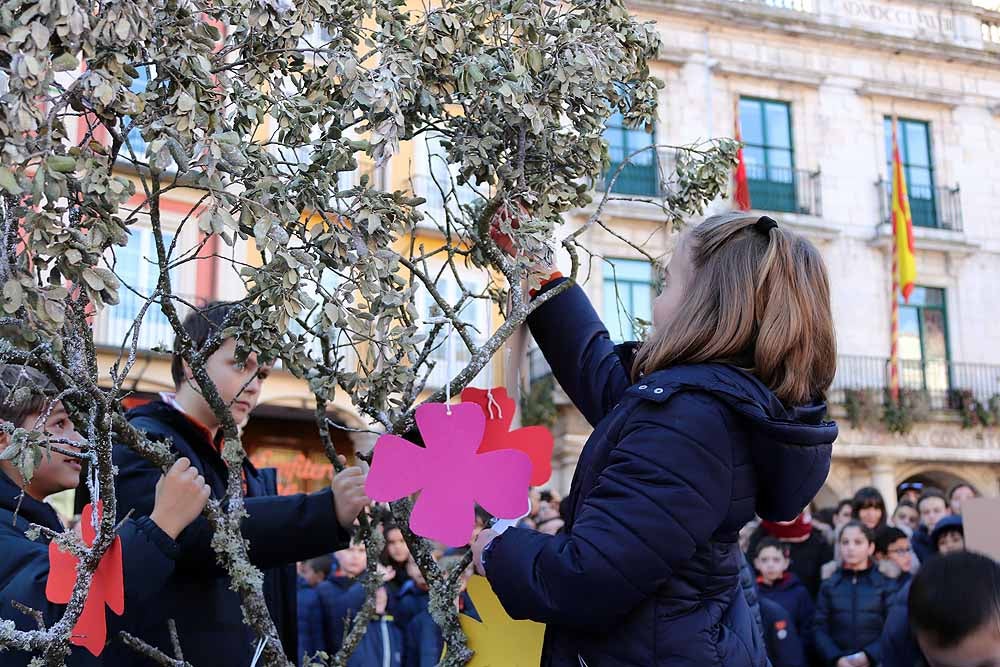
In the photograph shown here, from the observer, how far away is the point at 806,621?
6.02 m

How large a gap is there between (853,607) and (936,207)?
1454 cm

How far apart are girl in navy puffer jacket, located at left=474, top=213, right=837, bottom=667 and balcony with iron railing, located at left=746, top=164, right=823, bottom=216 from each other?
16.1 m

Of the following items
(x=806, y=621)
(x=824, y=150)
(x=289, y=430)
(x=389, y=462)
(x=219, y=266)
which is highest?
(x=824, y=150)

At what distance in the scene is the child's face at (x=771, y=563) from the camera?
20.3ft

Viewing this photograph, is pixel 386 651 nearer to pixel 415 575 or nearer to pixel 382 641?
pixel 382 641

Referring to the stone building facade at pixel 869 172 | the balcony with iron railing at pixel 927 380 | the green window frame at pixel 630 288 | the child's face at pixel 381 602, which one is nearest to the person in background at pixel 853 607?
the child's face at pixel 381 602

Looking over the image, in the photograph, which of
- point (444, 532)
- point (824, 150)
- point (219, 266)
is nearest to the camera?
point (444, 532)

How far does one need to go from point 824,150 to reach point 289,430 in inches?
403

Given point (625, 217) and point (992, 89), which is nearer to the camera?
point (625, 217)

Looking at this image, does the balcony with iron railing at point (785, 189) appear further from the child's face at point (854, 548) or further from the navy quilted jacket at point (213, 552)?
the navy quilted jacket at point (213, 552)

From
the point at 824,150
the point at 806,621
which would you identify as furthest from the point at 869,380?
the point at 806,621

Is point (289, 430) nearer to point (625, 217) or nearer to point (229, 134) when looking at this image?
point (625, 217)

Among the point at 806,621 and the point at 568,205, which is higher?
the point at 568,205

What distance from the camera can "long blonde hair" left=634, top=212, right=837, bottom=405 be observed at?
1843 millimetres
